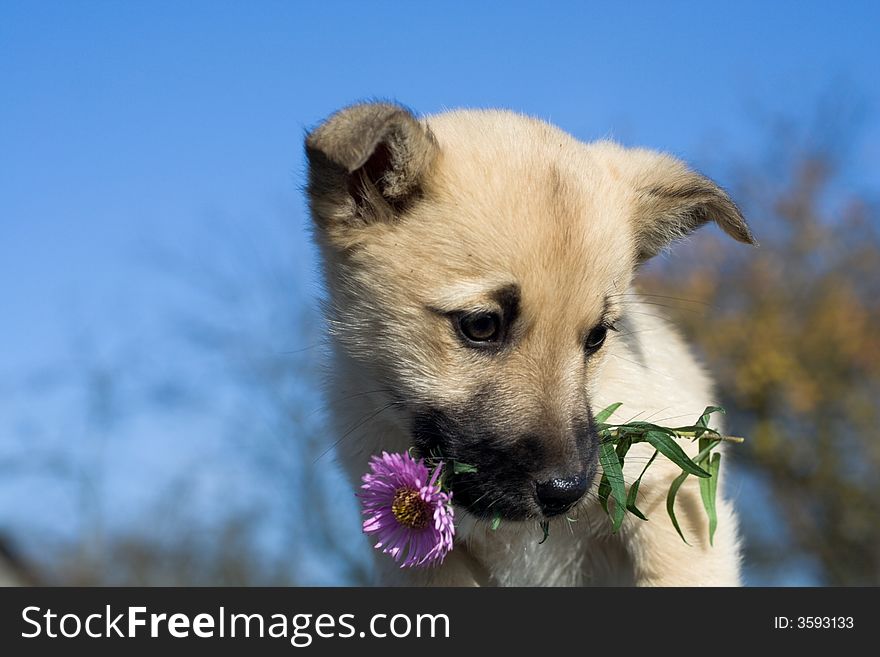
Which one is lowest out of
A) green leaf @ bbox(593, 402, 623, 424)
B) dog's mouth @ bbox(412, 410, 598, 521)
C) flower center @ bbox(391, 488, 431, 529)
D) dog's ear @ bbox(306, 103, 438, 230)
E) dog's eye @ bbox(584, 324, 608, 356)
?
flower center @ bbox(391, 488, 431, 529)

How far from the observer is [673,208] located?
4.64 meters

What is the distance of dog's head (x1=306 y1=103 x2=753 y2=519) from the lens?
373 cm

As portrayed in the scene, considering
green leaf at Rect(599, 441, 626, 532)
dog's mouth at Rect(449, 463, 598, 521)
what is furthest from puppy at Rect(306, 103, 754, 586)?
green leaf at Rect(599, 441, 626, 532)

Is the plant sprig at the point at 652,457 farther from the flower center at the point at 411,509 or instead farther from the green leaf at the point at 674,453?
the flower center at the point at 411,509

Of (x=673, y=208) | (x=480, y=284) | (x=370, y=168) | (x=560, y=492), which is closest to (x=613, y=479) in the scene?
(x=560, y=492)

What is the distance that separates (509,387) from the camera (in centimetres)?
380

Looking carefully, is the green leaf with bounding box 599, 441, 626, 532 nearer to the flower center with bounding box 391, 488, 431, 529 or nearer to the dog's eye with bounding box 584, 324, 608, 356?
the dog's eye with bounding box 584, 324, 608, 356

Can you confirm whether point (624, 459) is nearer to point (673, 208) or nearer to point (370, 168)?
point (673, 208)

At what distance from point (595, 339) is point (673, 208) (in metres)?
0.90

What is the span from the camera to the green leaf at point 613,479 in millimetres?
3875

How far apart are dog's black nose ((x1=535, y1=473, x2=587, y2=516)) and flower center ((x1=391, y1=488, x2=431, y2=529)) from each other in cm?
44

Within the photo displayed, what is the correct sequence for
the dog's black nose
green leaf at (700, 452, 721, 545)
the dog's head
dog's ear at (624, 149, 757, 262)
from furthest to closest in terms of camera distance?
dog's ear at (624, 149, 757, 262) → green leaf at (700, 452, 721, 545) → the dog's head → the dog's black nose
